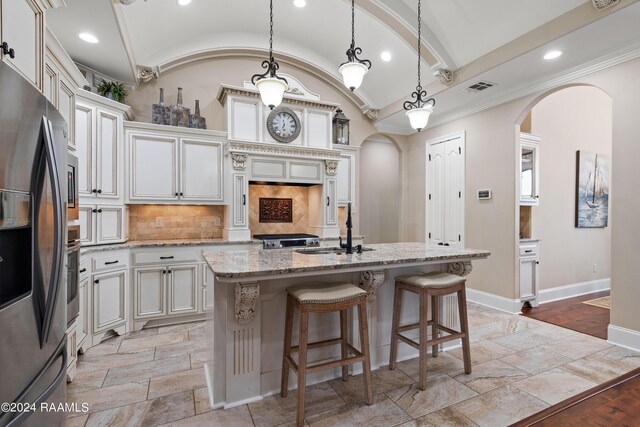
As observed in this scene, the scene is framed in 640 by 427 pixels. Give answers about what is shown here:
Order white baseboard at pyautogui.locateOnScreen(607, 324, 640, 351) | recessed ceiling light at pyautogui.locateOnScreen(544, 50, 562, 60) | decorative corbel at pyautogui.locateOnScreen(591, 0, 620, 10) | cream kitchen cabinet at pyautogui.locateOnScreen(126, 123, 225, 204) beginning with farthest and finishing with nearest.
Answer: cream kitchen cabinet at pyautogui.locateOnScreen(126, 123, 225, 204)
recessed ceiling light at pyautogui.locateOnScreen(544, 50, 562, 60)
white baseboard at pyautogui.locateOnScreen(607, 324, 640, 351)
decorative corbel at pyautogui.locateOnScreen(591, 0, 620, 10)

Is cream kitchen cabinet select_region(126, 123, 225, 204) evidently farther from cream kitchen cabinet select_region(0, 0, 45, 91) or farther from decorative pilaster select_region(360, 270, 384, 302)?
decorative pilaster select_region(360, 270, 384, 302)

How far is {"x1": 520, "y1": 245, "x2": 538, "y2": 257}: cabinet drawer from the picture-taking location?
4027mm

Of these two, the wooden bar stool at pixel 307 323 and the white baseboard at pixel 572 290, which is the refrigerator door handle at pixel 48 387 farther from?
the white baseboard at pixel 572 290

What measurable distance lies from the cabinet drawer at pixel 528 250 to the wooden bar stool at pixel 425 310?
2.13 meters

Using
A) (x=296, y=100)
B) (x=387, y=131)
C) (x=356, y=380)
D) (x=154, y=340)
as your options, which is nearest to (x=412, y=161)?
(x=387, y=131)

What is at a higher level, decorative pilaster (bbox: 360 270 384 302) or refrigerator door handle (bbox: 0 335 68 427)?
decorative pilaster (bbox: 360 270 384 302)

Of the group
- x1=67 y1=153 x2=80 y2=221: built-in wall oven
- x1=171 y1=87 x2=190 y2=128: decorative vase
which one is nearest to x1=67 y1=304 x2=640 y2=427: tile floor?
x1=67 y1=153 x2=80 y2=221: built-in wall oven

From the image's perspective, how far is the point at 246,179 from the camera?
13.4 feet

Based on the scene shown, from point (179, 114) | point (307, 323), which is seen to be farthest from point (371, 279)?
point (179, 114)

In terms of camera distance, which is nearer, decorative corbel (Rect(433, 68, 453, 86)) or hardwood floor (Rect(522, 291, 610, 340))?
hardwood floor (Rect(522, 291, 610, 340))

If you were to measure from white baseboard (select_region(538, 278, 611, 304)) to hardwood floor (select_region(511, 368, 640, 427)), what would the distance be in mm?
2631

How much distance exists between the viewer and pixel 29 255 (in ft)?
3.58

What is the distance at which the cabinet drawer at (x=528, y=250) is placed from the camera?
13.2 feet

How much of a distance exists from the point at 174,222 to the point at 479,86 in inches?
168
